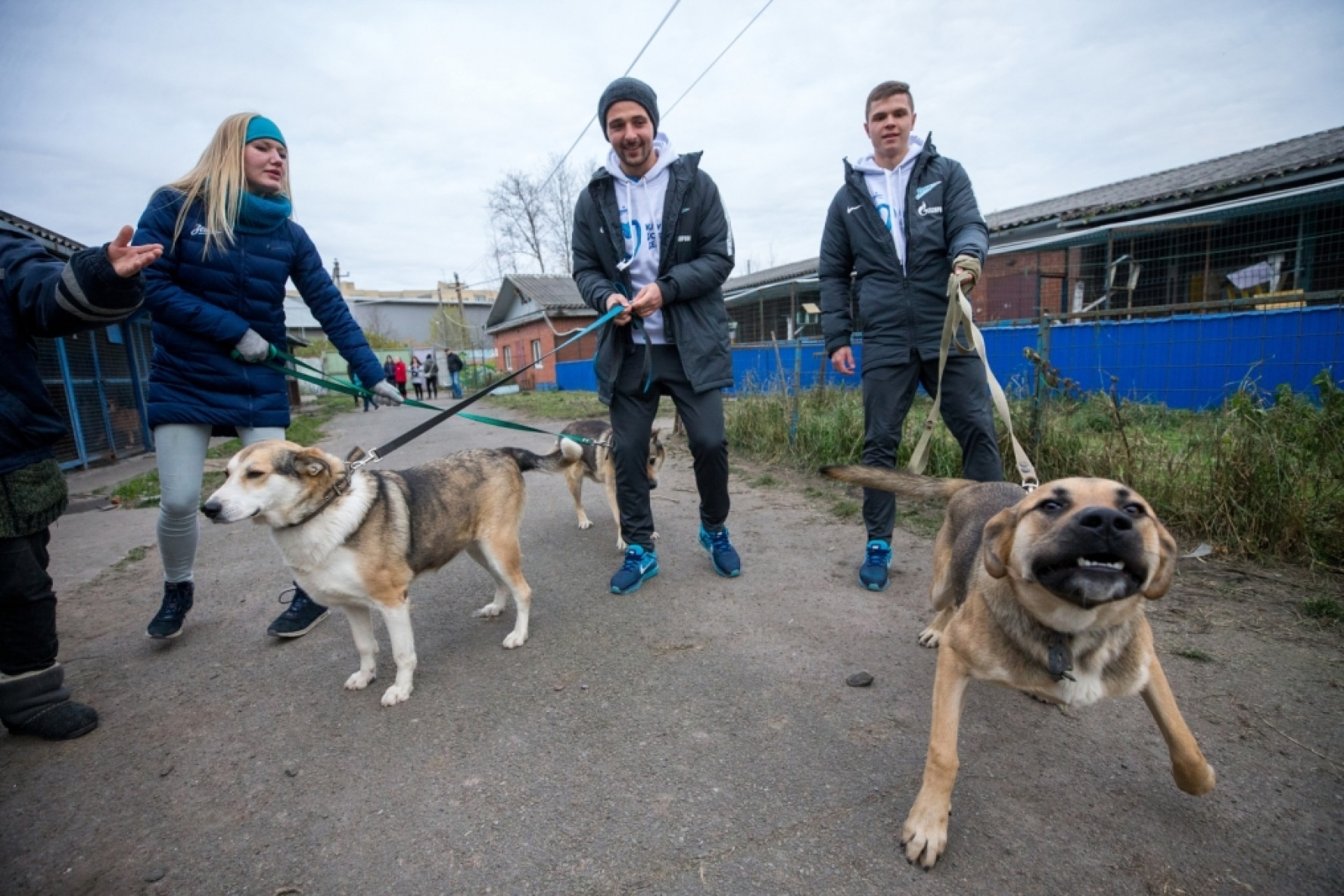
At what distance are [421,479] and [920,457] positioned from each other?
2.38 metres

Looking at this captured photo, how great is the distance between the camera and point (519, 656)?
9.36 ft

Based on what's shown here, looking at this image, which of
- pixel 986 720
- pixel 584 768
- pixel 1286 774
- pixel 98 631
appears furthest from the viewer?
pixel 98 631

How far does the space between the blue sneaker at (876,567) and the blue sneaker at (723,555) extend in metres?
0.73

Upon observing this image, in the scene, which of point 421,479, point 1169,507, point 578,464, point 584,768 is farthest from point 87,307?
point 1169,507

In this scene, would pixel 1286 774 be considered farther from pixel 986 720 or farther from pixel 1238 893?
pixel 986 720

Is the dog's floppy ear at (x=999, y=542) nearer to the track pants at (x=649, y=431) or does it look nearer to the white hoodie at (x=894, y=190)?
the track pants at (x=649, y=431)

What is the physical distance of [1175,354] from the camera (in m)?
7.67

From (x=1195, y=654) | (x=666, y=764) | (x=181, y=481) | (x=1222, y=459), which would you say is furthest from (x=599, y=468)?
(x=1222, y=459)

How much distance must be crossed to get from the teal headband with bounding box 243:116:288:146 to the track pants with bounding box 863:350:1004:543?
3207 millimetres

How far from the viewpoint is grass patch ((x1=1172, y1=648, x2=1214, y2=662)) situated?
8.17 feet

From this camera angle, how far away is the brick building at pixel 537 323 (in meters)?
27.0

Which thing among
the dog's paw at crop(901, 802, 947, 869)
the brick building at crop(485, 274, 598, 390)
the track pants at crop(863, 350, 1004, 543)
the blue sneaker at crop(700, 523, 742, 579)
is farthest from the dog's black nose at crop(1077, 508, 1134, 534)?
the brick building at crop(485, 274, 598, 390)

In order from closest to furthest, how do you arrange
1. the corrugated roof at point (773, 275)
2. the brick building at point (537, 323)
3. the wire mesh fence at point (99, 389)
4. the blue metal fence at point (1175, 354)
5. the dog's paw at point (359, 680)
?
1. the dog's paw at point (359, 680)
2. the blue metal fence at point (1175, 354)
3. the wire mesh fence at point (99, 389)
4. the corrugated roof at point (773, 275)
5. the brick building at point (537, 323)

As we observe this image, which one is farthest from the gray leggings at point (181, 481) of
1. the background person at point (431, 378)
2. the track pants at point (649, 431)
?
the background person at point (431, 378)
